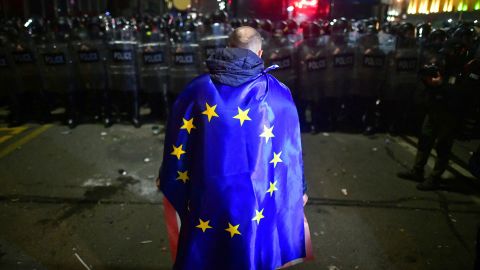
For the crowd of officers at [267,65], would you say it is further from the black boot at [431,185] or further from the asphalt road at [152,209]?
the black boot at [431,185]

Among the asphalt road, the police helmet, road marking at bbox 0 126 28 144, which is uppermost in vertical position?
the police helmet

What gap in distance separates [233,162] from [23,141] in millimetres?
6119

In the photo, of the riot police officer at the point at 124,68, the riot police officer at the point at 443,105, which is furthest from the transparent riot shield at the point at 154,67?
the riot police officer at the point at 443,105

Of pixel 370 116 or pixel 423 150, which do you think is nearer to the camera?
pixel 423 150

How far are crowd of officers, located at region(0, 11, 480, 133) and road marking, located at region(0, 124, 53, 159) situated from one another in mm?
441

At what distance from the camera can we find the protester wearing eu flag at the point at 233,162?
2.22 meters

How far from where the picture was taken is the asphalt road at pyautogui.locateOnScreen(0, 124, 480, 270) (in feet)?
11.9

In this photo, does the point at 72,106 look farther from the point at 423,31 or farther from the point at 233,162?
the point at 423,31

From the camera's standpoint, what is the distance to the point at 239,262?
234 cm

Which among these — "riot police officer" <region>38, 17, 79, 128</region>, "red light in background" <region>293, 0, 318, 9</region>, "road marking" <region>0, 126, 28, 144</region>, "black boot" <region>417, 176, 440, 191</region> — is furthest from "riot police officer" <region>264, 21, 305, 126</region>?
"red light in background" <region>293, 0, 318, 9</region>

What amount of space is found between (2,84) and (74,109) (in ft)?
5.00

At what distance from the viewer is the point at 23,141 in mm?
6828

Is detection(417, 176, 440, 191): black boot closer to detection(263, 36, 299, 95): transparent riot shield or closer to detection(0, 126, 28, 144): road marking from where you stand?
detection(263, 36, 299, 95): transparent riot shield

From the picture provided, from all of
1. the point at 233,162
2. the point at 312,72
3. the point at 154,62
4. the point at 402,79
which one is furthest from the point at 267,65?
the point at 233,162
